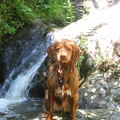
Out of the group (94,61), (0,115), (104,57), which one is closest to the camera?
(0,115)

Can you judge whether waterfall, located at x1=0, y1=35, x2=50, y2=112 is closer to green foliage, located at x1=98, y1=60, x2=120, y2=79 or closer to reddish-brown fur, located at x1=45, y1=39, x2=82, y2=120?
reddish-brown fur, located at x1=45, y1=39, x2=82, y2=120

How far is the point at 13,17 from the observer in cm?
650

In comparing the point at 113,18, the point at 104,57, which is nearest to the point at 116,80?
the point at 104,57

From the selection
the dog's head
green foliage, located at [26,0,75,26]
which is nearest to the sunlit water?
the dog's head

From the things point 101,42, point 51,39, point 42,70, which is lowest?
point 42,70

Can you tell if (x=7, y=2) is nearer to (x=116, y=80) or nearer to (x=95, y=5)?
(x=116, y=80)

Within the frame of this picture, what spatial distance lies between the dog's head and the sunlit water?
1.62 metres

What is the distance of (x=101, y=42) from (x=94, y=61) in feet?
2.43

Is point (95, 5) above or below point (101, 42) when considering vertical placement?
above

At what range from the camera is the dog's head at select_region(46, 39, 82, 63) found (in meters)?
1.99

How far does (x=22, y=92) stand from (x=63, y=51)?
297 cm

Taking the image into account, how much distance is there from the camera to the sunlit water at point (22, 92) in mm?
3204

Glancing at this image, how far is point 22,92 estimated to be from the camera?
175 inches

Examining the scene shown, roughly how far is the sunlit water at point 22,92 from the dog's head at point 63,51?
1621mm
